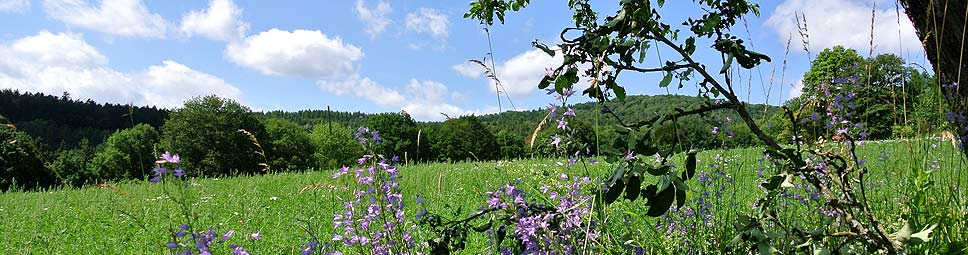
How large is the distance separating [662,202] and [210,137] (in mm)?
43597

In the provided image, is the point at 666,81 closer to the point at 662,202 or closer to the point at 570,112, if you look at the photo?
the point at 662,202

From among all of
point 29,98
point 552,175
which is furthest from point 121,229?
point 29,98

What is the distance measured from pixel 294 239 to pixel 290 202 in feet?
10.7

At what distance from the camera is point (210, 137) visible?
4084 centimetres

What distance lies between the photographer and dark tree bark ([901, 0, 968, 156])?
2346mm

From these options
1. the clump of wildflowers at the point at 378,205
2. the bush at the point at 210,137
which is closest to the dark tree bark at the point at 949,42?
the clump of wildflowers at the point at 378,205

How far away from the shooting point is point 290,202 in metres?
8.25

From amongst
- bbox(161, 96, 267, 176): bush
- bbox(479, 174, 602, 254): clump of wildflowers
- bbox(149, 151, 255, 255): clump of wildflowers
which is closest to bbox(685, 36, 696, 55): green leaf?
bbox(479, 174, 602, 254): clump of wildflowers

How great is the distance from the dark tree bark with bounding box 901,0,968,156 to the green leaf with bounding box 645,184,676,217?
149cm

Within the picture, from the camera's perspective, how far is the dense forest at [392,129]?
7.65ft

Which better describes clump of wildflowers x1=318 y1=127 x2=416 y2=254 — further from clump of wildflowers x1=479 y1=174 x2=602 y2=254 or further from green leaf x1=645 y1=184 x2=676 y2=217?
green leaf x1=645 y1=184 x2=676 y2=217

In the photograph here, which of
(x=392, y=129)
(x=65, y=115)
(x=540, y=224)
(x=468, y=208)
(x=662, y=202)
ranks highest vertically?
(x=65, y=115)

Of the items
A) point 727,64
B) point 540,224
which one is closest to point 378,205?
point 540,224

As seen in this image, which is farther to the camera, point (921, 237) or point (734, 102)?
point (734, 102)
